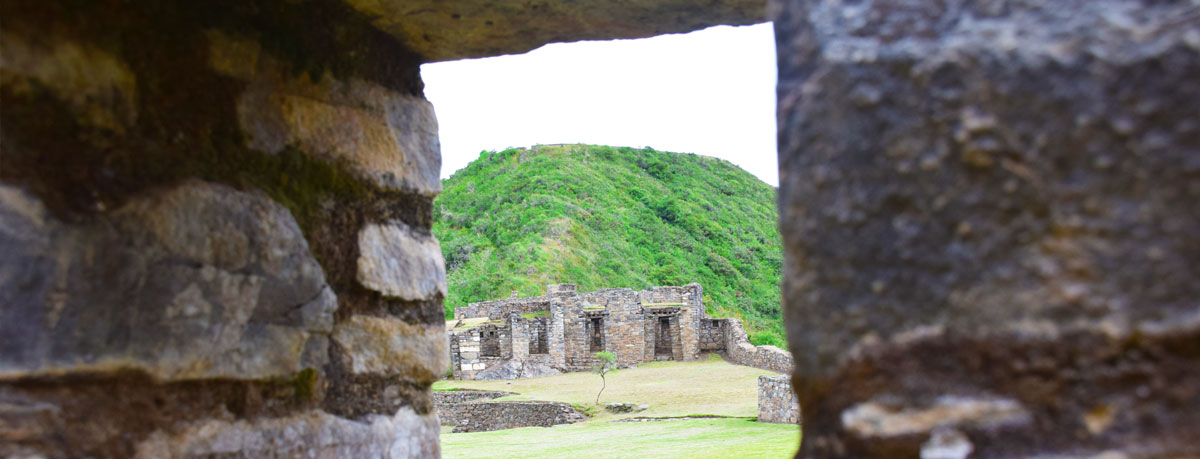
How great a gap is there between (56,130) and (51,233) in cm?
16

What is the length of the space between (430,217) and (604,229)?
1282 inches

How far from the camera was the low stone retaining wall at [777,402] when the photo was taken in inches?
354

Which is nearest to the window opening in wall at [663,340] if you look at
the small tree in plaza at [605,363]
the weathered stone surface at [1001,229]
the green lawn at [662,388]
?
the green lawn at [662,388]

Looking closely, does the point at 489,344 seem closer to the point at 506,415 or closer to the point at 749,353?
the point at 749,353

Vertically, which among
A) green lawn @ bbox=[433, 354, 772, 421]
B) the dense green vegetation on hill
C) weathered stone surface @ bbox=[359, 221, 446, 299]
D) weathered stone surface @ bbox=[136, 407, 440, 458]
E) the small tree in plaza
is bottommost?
green lawn @ bbox=[433, 354, 772, 421]

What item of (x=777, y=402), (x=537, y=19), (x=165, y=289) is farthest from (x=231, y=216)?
(x=777, y=402)

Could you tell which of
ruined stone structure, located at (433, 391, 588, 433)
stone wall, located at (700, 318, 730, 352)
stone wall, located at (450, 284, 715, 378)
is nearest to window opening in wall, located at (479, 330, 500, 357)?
stone wall, located at (450, 284, 715, 378)

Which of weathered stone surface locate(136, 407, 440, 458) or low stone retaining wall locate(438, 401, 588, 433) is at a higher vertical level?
weathered stone surface locate(136, 407, 440, 458)

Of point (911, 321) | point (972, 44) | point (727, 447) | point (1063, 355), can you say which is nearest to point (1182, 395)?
point (1063, 355)

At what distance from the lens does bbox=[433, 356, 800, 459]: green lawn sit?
24.1 feet

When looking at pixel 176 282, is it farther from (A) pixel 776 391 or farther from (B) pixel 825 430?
(A) pixel 776 391

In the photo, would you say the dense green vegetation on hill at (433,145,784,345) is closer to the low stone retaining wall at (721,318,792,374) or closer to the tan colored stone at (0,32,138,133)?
the low stone retaining wall at (721,318,792,374)

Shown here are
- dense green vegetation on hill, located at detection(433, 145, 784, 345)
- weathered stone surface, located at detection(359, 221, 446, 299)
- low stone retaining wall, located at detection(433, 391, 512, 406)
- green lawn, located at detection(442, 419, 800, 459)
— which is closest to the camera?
weathered stone surface, located at detection(359, 221, 446, 299)

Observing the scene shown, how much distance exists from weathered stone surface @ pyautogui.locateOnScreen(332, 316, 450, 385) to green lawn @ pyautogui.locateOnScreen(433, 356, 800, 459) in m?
3.90
